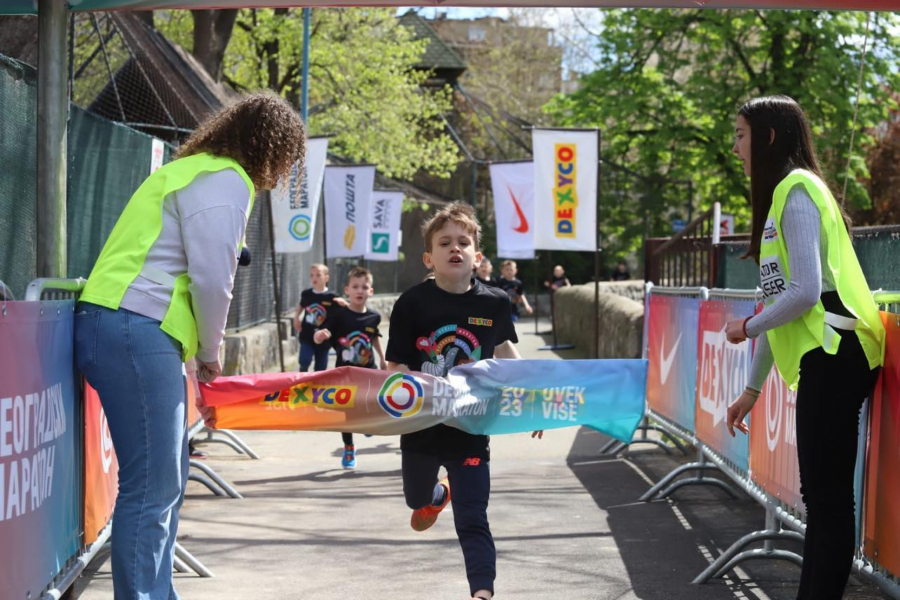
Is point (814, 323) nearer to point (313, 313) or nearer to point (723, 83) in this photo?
point (313, 313)

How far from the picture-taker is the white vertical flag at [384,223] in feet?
86.0

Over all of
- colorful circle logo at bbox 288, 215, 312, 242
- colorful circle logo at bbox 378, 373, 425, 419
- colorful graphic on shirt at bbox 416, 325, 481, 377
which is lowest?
colorful circle logo at bbox 378, 373, 425, 419

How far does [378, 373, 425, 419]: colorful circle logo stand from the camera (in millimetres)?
5582

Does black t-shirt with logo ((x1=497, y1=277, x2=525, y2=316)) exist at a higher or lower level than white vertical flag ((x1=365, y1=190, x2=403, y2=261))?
lower

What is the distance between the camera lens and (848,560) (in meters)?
4.12

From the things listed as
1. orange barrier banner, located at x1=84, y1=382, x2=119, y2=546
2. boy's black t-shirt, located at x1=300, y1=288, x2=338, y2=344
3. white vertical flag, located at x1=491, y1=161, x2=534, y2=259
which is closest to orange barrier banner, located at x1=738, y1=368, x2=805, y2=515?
orange barrier banner, located at x1=84, y1=382, x2=119, y2=546

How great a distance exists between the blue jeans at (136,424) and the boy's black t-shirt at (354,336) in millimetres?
6292

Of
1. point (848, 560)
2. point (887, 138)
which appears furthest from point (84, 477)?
point (887, 138)

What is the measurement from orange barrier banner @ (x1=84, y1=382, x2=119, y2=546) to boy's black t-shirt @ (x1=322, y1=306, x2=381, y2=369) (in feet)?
16.8

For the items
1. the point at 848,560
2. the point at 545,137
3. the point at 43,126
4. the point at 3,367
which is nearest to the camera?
the point at 3,367

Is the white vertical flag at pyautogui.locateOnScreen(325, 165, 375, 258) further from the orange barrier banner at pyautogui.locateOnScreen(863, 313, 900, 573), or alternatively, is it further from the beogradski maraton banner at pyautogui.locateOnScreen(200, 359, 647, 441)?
the orange barrier banner at pyautogui.locateOnScreen(863, 313, 900, 573)

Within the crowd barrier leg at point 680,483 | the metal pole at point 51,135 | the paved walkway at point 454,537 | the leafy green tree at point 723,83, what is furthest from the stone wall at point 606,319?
the metal pole at point 51,135

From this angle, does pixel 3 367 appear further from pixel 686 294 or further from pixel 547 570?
pixel 686 294

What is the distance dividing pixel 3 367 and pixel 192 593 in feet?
7.69
